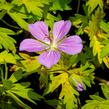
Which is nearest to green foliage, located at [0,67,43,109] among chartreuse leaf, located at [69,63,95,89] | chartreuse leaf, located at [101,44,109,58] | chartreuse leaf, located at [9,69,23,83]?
chartreuse leaf, located at [9,69,23,83]

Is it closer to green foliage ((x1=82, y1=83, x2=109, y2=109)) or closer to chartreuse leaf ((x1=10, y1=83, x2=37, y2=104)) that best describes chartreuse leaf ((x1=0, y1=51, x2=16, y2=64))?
chartreuse leaf ((x1=10, y1=83, x2=37, y2=104))

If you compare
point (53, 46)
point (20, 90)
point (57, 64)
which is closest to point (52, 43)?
point (53, 46)

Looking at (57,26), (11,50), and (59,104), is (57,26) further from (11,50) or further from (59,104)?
(59,104)

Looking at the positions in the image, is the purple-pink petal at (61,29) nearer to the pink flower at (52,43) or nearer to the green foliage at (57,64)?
the pink flower at (52,43)

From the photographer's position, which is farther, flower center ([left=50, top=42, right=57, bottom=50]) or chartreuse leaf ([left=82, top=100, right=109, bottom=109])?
chartreuse leaf ([left=82, top=100, right=109, bottom=109])

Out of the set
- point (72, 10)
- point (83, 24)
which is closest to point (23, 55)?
point (83, 24)

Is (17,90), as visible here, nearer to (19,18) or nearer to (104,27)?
(19,18)

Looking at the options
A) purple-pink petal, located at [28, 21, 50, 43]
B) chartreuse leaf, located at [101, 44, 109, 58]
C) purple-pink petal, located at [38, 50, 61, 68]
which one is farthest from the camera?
chartreuse leaf, located at [101, 44, 109, 58]
